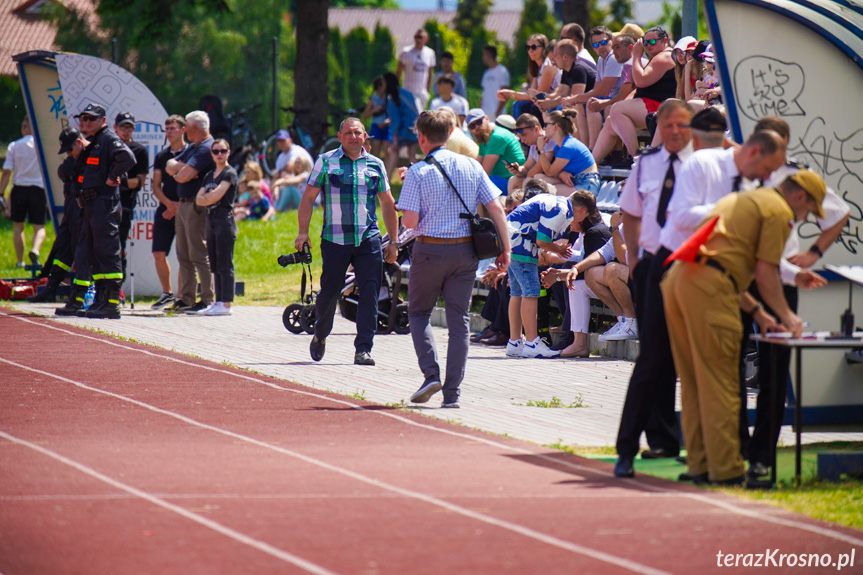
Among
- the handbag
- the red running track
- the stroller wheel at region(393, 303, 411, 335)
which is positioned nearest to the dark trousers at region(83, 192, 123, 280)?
the stroller wheel at region(393, 303, 411, 335)

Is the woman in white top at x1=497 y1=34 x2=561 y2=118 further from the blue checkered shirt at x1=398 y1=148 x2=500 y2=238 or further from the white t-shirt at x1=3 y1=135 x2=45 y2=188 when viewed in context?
the blue checkered shirt at x1=398 y1=148 x2=500 y2=238

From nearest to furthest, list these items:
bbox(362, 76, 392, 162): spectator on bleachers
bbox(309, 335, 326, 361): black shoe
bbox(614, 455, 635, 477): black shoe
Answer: bbox(614, 455, 635, 477): black shoe < bbox(309, 335, 326, 361): black shoe < bbox(362, 76, 392, 162): spectator on bleachers

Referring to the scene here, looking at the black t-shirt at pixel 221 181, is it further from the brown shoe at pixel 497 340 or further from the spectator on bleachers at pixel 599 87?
the spectator on bleachers at pixel 599 87

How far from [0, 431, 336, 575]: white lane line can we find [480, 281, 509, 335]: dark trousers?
257 inches

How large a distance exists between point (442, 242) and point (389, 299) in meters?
5.08

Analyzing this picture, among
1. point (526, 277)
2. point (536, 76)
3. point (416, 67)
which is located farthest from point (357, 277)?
point (416, 67)

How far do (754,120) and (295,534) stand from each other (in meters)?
4.19

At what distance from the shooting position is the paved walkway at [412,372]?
28.5ft

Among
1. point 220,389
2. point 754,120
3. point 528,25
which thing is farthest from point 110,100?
point 528,25

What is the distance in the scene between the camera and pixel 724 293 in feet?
20.8

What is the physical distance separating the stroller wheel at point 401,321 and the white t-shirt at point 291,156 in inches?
430

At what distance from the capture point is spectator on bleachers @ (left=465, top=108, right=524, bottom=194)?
50.5ft

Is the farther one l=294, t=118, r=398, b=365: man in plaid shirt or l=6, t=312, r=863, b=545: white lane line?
l=294, t=118, r=398, b=365: man in plaid shirt

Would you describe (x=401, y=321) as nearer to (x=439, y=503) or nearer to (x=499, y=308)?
(x=499, y=308)
